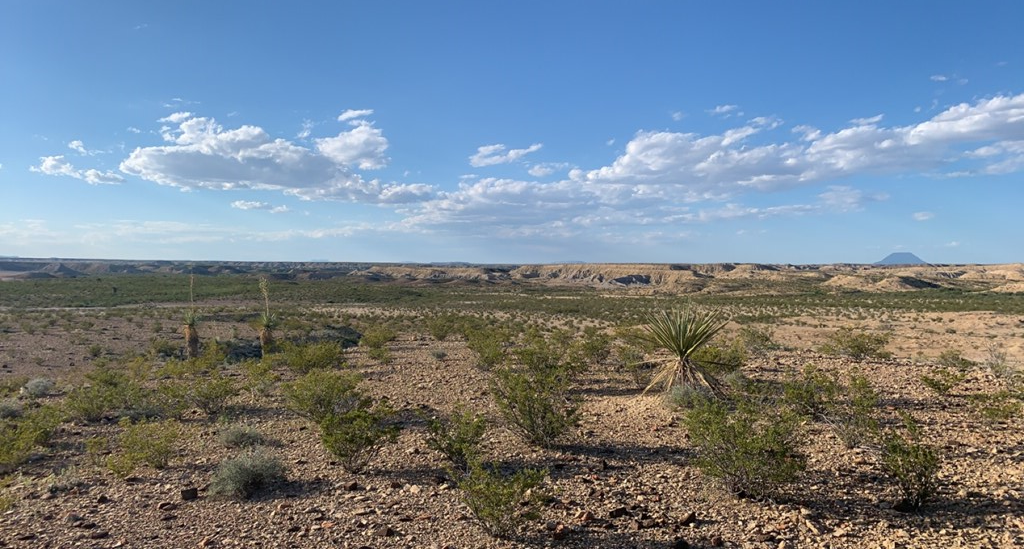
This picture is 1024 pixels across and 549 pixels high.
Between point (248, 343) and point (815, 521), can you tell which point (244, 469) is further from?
point (248, 343)

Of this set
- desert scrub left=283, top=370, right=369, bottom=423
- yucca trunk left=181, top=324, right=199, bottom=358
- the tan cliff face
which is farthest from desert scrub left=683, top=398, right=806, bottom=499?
the tan cliff face

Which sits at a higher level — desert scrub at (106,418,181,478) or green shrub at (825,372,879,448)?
green shrub at (825,372,879,448)

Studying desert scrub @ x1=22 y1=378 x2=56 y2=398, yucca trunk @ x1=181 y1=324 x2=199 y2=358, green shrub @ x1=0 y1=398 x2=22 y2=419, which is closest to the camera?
green shrub @ x1=0 y1=398 x2=22 y2=419

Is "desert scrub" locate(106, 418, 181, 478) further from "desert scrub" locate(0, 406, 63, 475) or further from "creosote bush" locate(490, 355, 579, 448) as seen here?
"creosote bush" locate(490, 355, 579, 448)

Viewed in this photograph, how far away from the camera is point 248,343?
21359 mm

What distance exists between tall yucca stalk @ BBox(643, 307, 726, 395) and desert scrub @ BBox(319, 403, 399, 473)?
16.4ft

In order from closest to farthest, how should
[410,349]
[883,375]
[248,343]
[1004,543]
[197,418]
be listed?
[1004,543]
[197,418]
[883,375]
[410,349]
[248,343]

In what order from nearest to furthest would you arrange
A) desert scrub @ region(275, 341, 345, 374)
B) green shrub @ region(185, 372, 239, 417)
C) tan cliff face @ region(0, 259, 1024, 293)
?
green shrub @ region(185, 372, 239, 417)
desert scrub @ region(275, 341, 345, 374)
tan cliff face @ region(0, 259, 1024, 293)

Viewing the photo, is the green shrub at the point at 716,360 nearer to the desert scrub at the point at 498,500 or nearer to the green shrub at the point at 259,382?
the desert scrub at the point at 498,500

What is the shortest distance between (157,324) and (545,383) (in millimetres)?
29497

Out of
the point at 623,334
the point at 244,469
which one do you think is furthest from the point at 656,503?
the point at 623,334

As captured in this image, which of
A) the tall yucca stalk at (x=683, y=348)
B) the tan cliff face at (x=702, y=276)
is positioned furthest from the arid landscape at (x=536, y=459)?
the tan cliff face at (x=702, y=276)

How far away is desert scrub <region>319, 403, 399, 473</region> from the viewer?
667 centimetres

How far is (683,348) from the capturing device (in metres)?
10.1
